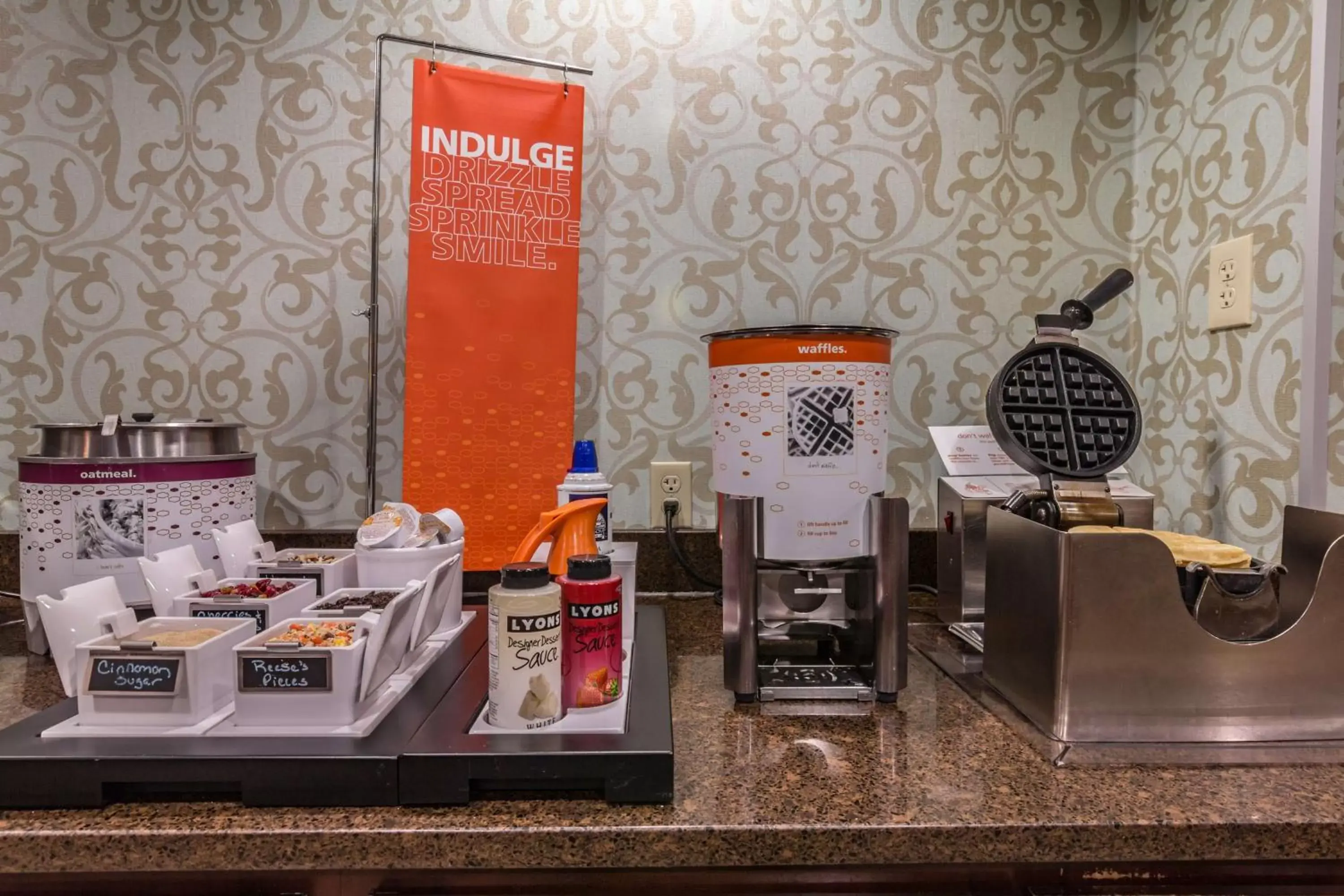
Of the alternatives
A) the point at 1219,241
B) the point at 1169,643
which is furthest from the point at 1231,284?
the point at 1169,643

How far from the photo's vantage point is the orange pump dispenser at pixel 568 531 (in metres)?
0.84

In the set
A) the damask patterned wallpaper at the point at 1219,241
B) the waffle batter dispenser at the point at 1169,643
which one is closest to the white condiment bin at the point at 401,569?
the waffle batter dispenser at the point at 1169,643

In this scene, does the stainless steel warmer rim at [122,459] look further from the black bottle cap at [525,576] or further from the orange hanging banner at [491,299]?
the black bottle cap at [525,576]

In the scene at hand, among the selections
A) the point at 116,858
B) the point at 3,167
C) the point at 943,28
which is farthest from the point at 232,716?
the point at 943,28

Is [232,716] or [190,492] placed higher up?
[190,492]

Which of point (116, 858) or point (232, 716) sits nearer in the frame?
point (116, 858)

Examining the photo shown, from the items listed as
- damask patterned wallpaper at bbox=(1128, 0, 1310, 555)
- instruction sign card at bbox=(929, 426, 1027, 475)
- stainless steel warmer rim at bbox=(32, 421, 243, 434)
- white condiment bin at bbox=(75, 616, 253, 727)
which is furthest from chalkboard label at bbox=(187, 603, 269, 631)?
damask patterned wallpaper at bbox=(1128, 0, 1310, 555)

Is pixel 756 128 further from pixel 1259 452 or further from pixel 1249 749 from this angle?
pixel 1249 749

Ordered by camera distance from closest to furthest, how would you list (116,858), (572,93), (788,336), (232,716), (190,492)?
(116,858)
(232,716)
(788,336)
(190,492)
(572,93)

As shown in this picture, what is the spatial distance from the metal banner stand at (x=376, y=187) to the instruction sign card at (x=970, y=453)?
81cm

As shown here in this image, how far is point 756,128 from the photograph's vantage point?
1.24 m

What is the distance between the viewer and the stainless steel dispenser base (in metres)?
0.76

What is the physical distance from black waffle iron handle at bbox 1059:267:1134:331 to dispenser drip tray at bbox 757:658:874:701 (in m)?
0.49

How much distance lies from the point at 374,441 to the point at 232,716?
61 centimetres
